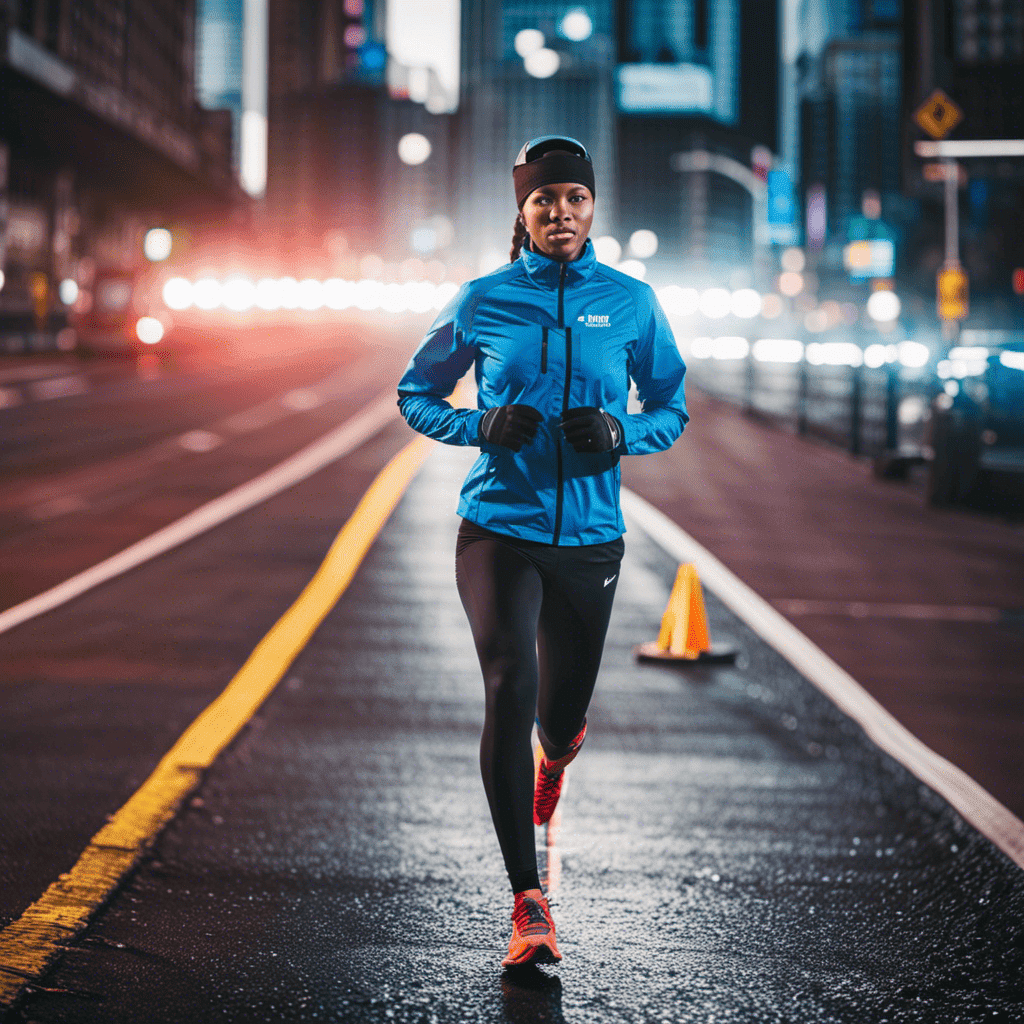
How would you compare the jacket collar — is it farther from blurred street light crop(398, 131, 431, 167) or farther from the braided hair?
blurred street light crop(398, 131, 431, 167)

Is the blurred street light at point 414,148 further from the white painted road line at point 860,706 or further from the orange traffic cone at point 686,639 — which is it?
the orange traffic cone at point 686,639

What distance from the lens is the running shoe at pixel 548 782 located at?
13.6 ft

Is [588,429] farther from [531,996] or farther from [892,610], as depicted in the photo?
[892,610]

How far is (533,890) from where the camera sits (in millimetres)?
3625

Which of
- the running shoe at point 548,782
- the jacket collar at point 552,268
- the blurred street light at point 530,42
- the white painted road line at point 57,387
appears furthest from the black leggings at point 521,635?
the blurred street light at point 530,42

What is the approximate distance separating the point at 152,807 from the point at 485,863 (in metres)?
1.24

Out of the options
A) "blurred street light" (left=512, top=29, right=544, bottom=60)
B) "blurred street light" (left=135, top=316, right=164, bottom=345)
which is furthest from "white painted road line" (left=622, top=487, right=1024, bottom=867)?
"blurred street light" (left=512, top=29, right=544, bottom=60)

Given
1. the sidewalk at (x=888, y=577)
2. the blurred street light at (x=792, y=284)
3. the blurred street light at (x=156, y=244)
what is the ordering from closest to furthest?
the sidewalk at (x=888, y=577) → the blurred street light at (x=156, y=244) → the blurred street light at (x=792, y=284)

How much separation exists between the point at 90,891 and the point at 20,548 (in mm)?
7876

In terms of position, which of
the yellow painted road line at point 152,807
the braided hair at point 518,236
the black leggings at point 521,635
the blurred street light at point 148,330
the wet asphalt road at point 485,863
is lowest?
the wet asphalt road at point 485,863

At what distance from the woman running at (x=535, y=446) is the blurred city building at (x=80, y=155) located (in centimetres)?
3595

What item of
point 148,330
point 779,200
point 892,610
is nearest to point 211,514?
point 892,610

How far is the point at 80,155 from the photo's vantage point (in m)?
72.7

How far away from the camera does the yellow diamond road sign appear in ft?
58.8
